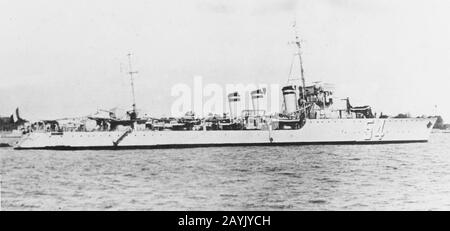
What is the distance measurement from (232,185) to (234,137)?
15067 mm

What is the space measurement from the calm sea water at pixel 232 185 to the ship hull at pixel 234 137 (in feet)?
29.4

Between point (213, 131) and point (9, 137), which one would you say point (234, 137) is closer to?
point (213, 131)

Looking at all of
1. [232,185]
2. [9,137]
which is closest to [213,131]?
[232,185]

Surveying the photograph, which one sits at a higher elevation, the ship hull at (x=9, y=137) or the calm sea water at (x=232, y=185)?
the ship hull at (x=9, y=137)

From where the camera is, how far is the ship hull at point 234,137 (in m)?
27.0

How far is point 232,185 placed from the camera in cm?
1205

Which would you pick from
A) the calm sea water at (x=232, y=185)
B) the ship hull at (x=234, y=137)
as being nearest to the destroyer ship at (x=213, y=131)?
the ship hull at (x=234, y=137)

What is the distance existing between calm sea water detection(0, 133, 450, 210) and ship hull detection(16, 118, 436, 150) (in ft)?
29.4

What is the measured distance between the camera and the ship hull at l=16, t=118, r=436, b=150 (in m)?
27.0

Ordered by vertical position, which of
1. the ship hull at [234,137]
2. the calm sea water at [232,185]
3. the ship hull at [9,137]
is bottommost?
the calm sea water at [232,185]

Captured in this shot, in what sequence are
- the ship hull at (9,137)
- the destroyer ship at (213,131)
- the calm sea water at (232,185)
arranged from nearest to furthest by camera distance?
the calm sea water at (232,185)
the ship hull at (9,137)
the destroyer ship at (213,131)

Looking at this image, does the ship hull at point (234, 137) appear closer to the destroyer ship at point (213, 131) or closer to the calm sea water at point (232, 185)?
the destroyer ship at point (213, 131)

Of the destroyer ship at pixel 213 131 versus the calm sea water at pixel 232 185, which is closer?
the calm sea water at pixel 232 185

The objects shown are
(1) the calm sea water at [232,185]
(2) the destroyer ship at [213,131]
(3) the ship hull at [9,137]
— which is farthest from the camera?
(2) the destroyer ship at [213,131]
